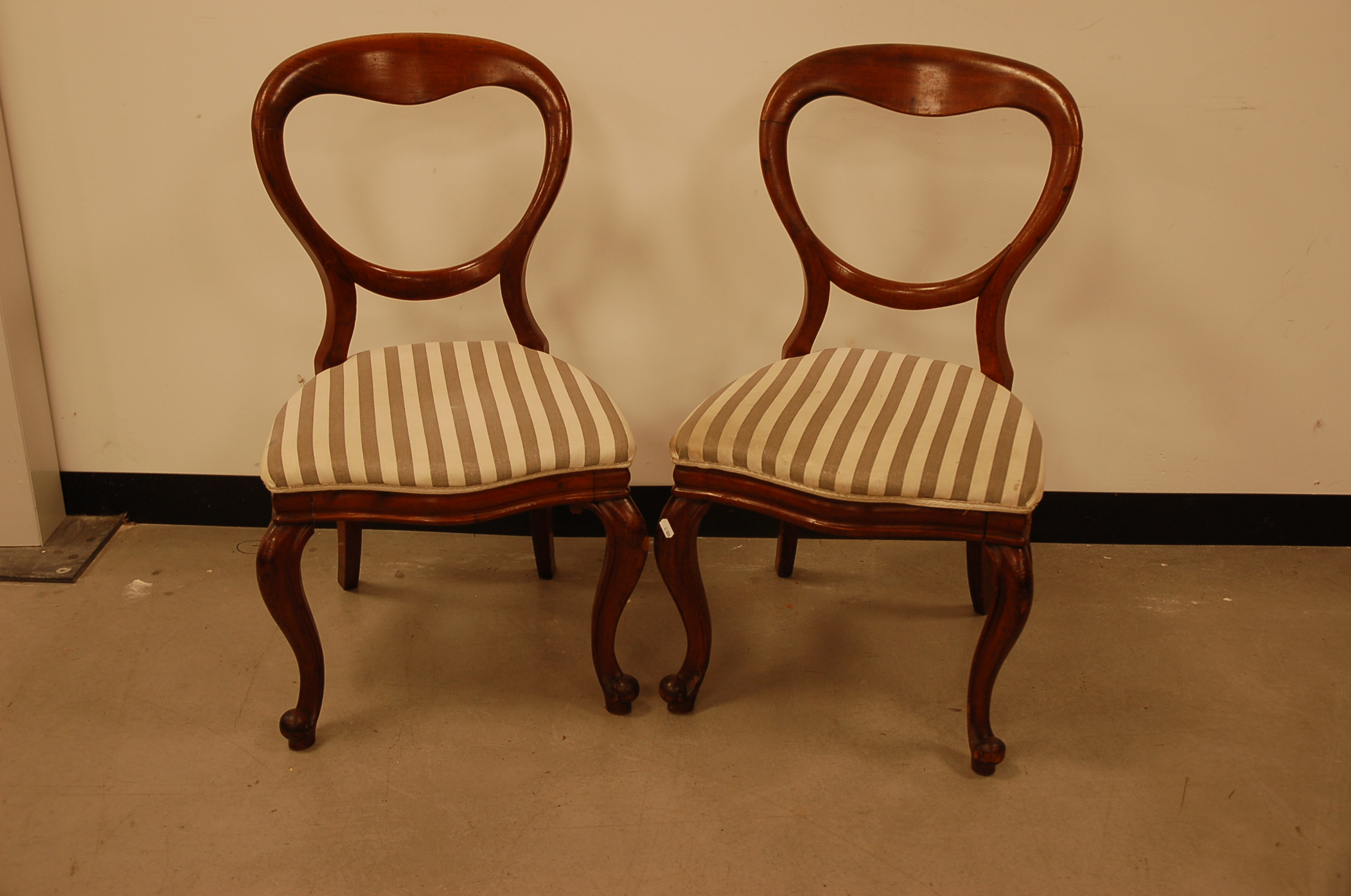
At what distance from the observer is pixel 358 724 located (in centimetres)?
167

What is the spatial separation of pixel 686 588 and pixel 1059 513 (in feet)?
Answer: 3.50

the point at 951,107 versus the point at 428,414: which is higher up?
the point at 951,107

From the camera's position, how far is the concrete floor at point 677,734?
4.64ft

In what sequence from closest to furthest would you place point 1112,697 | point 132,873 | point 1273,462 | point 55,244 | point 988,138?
1. point 132,873
2. point 1112,697
3. point 988,138
4. point 55,244
5. point 1273,462

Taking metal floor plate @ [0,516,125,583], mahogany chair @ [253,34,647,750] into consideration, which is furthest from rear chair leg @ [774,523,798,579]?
metal floor plate @ [0,516,125,583]

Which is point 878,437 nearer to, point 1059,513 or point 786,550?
point 786,550

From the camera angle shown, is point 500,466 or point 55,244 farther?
point 55,244

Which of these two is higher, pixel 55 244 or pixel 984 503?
pixel 55 244

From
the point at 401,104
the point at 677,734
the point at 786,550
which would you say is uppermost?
the point at 401,104

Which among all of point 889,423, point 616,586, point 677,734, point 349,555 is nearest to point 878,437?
point 889,423

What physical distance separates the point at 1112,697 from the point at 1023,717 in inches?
7.3

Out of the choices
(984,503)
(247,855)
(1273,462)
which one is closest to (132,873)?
(247,855)

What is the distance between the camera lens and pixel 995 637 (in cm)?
152

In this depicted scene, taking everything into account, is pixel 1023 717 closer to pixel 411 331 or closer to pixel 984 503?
pixel 984 503
